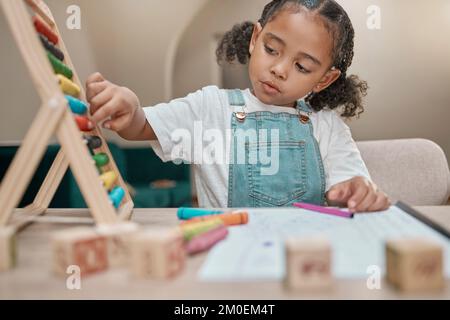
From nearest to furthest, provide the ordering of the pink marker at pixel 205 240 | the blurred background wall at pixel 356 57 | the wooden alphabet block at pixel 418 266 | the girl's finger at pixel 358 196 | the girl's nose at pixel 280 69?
the wooden alphabet block at pixel 418 266, the pink marker at pixel 205 240, the girl's finger at pixel 358 196, the girl's nose at pixel 280 69, the blurred background wall at pixel 356 57

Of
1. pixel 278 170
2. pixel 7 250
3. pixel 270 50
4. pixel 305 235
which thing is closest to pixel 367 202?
pixel 305 235

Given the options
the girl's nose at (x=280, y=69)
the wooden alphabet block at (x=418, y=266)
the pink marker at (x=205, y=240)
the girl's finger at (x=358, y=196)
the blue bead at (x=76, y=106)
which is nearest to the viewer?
the wooden alphabet block at (x=418, y=266)

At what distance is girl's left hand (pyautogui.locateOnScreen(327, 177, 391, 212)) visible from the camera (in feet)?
2.27

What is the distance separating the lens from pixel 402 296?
36 cm

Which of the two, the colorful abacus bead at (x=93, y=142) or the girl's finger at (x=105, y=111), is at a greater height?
the girl's finger at (x=105, y=111)

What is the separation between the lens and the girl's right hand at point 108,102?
2.15ft

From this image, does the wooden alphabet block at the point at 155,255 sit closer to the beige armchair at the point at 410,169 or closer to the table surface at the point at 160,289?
Result: the table surface at the point at 160,289

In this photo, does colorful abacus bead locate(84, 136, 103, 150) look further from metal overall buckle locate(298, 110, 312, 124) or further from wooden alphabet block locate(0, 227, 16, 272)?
metal overall buckle locate(298, 110, 312, 124)

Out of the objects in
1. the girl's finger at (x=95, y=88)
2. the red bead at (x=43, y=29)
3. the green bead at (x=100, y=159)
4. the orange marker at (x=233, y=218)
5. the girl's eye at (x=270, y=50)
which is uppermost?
the red bead at (x=43, y=29)

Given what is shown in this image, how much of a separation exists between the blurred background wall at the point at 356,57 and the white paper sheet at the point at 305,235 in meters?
1.18

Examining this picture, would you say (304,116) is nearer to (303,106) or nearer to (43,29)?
(303,106)

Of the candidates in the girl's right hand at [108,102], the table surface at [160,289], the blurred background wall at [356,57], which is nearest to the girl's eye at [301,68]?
the girl's right hand at [108,102]

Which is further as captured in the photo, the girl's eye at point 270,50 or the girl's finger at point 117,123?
the girl's eye at point 270,50

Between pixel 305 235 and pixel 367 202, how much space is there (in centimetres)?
20
